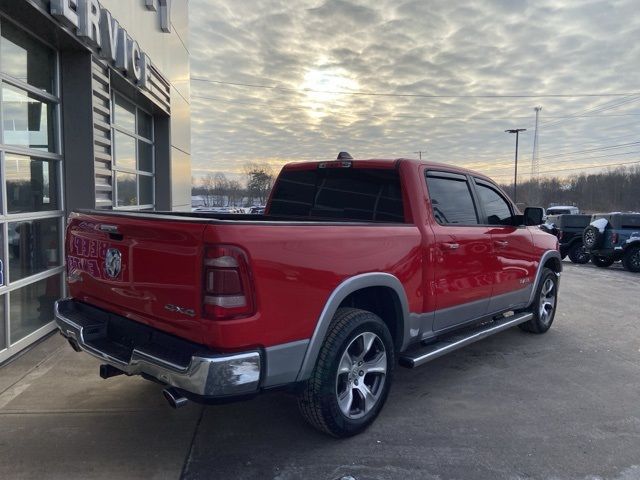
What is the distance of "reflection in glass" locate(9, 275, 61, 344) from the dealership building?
12 mm

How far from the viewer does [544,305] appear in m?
6.22

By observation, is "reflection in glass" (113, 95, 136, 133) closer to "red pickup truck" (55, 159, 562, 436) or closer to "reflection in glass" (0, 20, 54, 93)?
"reflection in glass" (0, 20, 54, 93)

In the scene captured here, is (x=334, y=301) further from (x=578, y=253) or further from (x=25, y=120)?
(x=578, y=253)

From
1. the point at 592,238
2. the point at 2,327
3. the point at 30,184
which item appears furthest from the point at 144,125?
the point at 592,238

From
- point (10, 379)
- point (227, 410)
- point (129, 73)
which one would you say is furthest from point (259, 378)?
point (129, 73)

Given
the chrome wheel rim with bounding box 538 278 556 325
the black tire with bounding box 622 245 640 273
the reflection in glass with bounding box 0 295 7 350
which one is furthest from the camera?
the black tire with bounding box 622 245 640 273

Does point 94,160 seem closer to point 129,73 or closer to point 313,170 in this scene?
Answer: point 129,73

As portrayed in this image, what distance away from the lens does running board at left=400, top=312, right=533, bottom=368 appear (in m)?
3.84

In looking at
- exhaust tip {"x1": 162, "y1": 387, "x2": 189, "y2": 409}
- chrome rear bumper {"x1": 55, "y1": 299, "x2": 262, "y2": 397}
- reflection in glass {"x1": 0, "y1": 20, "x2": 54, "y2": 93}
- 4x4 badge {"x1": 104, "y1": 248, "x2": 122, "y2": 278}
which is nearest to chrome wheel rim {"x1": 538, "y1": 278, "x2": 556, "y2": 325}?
chrome rear bumper {"x1": 55, "y1": 299, "x2": 262, "y2": 397}

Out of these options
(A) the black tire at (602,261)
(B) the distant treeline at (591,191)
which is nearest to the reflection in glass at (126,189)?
→ (A) the black tire at (602,261)

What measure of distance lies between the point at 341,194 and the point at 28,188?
354 centimetres

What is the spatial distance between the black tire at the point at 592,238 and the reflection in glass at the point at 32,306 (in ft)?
46.9

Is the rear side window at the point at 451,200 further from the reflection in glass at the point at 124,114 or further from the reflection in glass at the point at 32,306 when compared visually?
the reflection in glass at the point at 124,114

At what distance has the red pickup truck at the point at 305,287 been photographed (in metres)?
2.60
